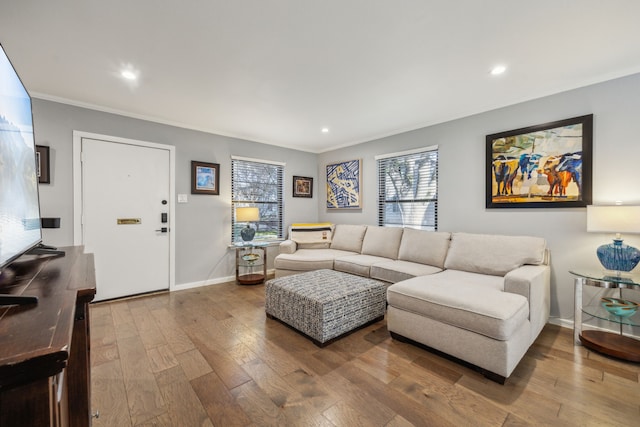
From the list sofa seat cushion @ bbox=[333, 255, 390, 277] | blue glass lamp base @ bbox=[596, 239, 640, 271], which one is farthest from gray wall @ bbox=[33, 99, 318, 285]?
blue glass lamp base @ bbox=[596, 239, 640, 271]

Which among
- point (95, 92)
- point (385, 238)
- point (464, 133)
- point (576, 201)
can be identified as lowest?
point (385, 238)

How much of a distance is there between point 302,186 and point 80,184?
315 cm

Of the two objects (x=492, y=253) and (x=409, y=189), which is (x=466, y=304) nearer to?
(x=492, y=253)

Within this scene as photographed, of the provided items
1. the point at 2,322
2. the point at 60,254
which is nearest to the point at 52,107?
the point at 60,254

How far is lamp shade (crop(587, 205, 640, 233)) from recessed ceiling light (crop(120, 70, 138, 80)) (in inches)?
161

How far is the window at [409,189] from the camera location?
3.71 m

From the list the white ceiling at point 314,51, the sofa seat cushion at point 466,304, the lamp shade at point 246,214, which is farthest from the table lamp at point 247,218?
the sofa seat cushion at point 466,304

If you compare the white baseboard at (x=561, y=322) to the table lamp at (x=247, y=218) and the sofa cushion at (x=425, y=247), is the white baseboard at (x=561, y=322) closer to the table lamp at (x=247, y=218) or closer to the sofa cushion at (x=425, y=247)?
the sofa cushion at (x=425, y=247)

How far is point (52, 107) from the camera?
290 cm

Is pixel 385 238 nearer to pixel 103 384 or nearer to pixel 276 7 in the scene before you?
pixel 276 7

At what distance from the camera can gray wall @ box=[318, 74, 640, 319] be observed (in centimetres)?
237

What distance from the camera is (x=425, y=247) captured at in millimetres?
3342

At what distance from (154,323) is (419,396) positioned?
2460 mm

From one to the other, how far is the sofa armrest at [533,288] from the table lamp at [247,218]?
3183 millimetres
